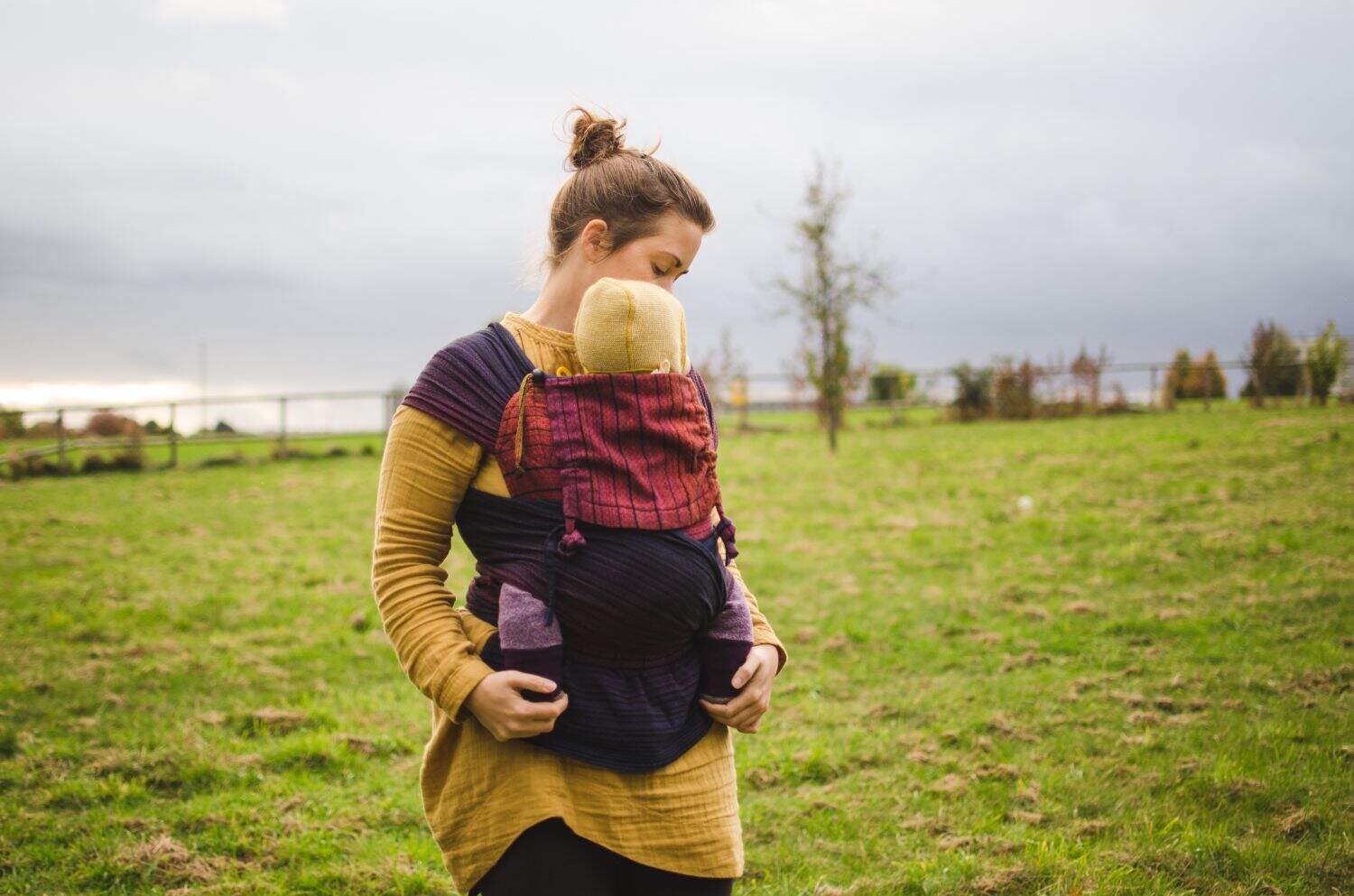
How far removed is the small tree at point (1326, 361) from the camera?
74.7 feet

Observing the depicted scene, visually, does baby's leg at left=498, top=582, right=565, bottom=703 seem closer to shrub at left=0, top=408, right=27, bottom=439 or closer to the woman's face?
the woman's face

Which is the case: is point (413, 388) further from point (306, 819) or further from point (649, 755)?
point (306, 819)

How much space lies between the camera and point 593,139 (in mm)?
1918

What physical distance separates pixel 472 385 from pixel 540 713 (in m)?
0.58

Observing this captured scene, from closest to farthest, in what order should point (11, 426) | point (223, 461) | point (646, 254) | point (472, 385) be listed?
point (472, 385), point (646, 254), point (223, 461), point (11, 426)

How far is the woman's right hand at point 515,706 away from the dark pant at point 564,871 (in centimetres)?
19

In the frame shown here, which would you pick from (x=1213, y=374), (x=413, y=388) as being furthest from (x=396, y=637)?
(x=1213, y=374)

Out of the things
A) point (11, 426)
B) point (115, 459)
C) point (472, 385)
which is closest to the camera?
point (472, 385)

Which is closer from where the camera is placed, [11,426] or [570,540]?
[570,540]

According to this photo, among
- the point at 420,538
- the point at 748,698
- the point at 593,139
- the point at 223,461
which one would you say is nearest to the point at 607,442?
the point at 420,538

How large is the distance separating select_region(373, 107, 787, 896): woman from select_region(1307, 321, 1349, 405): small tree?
26.4 m

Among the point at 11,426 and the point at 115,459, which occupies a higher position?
the point at 11,426

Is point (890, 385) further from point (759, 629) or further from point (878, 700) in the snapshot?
point (759, 629)

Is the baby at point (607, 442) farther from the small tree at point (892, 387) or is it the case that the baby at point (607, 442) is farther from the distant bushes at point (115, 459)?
the small tree at point (892, 387)
